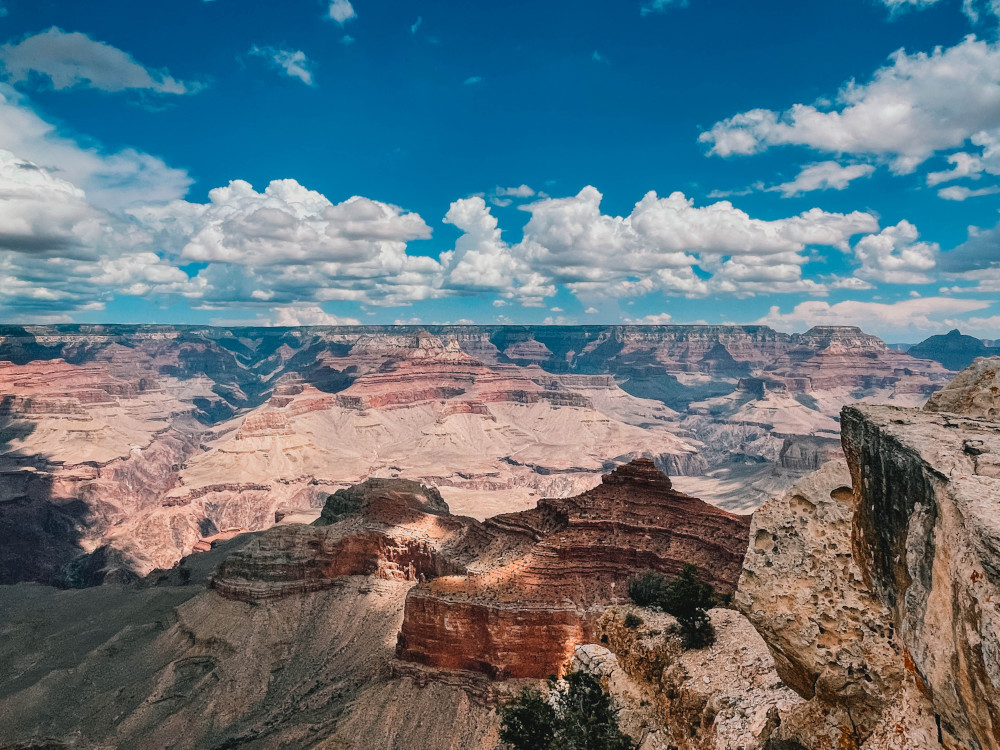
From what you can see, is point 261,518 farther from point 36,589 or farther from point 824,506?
point 824,506

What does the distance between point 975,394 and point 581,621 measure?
1369 inches

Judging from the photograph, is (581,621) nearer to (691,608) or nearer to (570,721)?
(691,608)

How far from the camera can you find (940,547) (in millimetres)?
7742

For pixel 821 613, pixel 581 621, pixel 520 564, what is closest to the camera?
pixel 821 613

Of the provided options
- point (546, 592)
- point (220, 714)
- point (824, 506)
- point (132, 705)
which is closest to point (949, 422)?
point (824, 506)

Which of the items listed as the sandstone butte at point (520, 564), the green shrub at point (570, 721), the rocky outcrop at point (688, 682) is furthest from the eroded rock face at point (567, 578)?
the rocky outcrop at point (688, 682)

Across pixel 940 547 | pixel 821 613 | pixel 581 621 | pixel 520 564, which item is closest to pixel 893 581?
pixel 940 547

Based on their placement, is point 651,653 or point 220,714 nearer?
point 651,653

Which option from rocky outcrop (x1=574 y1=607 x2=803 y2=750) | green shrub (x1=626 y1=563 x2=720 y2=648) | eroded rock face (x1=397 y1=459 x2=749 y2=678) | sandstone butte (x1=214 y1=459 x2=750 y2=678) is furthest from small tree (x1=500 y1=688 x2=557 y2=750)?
eroded rock face (x1=397 y1=459 x2=749 y2=678)

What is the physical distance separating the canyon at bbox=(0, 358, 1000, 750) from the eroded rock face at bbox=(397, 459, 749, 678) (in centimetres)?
19

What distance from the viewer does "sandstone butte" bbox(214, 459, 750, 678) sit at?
43.8 meters

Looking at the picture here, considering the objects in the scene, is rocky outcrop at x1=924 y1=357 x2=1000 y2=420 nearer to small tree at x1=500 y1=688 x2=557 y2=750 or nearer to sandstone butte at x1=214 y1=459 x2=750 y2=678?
small tree at x1=500 y1=688 x2=557 y2=750

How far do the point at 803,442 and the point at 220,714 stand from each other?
511 feet

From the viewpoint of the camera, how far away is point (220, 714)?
170 ft
